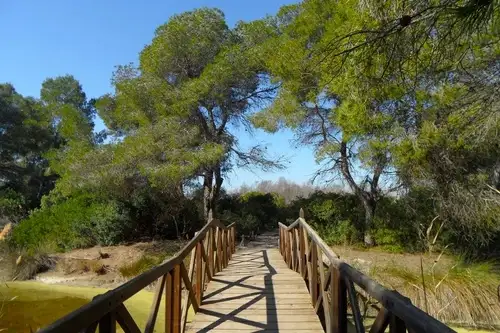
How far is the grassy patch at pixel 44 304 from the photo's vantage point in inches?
254

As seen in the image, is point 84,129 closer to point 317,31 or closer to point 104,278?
point 104,278

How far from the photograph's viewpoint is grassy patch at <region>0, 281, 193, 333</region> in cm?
646

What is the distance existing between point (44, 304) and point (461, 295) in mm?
7878

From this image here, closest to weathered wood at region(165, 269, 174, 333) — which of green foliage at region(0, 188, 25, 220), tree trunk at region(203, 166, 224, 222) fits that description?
tree trunk at region(203, 166, 224, 222)

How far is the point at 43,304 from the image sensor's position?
7.62 metres

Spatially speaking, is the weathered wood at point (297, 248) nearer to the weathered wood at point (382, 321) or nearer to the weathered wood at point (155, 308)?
the weathered wood at point (155, 308)

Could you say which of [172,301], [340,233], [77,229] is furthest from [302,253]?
[77,229]

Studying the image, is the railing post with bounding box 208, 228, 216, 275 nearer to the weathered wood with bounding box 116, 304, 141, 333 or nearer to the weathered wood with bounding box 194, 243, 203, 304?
the weathered wood with bounding box 194, 243, 203, 304

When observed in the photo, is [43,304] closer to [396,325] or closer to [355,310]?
[355,310]

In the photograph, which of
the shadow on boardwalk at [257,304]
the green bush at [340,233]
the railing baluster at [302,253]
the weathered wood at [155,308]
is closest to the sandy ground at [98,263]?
the shadow on boardwalk at [257,304]

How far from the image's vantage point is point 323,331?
351 centimetres

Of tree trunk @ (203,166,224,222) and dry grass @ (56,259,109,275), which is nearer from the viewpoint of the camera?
dry grass @ (56,259,109,275)

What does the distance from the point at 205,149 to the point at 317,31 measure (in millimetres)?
4636

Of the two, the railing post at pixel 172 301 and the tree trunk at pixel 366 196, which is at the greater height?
the tree trunk at pixel 366 196
